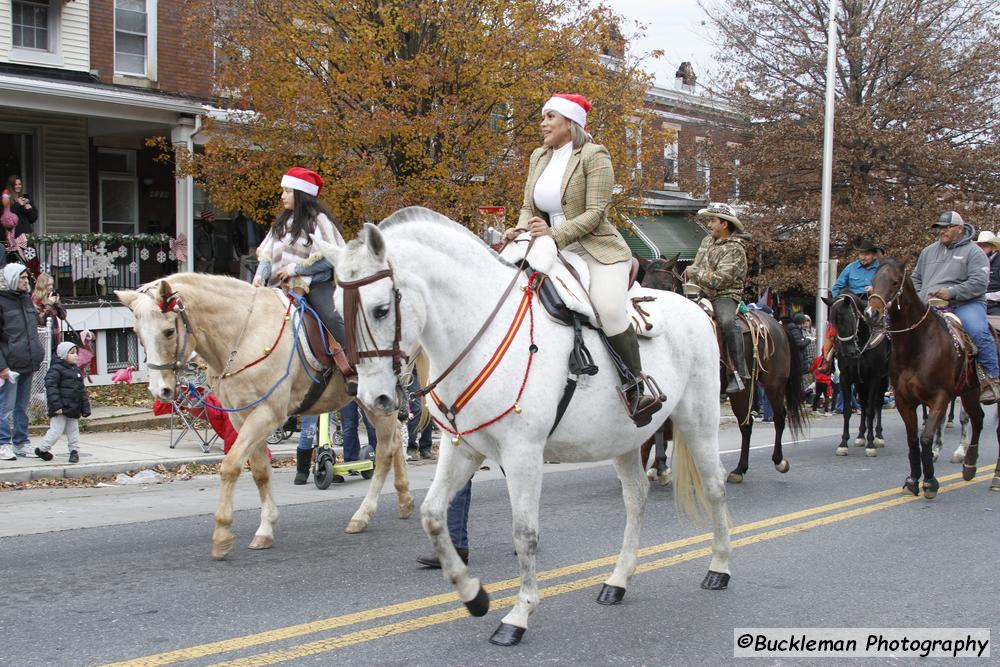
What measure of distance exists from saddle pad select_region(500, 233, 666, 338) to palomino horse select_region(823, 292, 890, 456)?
6.82 meters

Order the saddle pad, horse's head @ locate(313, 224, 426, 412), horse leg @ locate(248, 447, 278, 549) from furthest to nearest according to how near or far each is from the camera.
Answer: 1. horse leg @ locate(248, 447, 278, 549)
2. the saddle pad
3. horse's head @ locate(313, 224, 426, 412)

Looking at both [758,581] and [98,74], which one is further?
[98,74]

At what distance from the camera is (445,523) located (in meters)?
5.44

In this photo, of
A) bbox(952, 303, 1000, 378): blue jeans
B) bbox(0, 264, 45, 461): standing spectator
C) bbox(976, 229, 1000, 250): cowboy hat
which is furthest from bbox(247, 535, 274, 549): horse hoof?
bbox(976, 229, 1000, 250): cowboy hat

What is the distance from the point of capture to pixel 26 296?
40.2ft

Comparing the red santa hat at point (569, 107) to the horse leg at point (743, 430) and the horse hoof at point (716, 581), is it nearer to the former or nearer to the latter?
the horse hoof at point (716, 581)

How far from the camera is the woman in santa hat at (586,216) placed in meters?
5.85

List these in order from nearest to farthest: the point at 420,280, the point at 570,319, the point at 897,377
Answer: the point at 420,280 → the point at 570,319 → the point at 897,377

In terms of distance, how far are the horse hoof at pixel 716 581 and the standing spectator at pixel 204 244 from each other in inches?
648

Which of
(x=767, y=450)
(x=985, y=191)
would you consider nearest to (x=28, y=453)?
(x=767, y=450)

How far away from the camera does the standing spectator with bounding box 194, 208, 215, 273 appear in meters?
21.0

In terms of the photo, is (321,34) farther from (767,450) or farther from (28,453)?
(767,450)

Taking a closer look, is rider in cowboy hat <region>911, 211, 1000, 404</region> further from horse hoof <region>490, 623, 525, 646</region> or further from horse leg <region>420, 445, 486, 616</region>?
horse hoof <region>490, 623, 525, 646</region>

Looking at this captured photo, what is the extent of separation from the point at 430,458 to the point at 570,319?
781 centimetres
